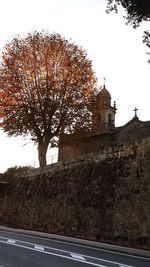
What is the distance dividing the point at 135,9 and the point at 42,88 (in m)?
30.2

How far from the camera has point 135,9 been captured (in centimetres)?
1755

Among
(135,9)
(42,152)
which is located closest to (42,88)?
(42,152)

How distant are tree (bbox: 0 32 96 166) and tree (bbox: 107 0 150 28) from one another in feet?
94.0

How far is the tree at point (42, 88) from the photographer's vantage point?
47.0 meters

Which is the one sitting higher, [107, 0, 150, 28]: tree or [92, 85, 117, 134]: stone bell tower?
[92, 85, 117, 134]: stone bell tower

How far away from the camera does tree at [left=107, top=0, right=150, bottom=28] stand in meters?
17.0

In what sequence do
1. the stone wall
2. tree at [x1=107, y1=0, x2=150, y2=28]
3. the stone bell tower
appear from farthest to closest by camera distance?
the stone bell tower, the stone wall, tree at [x1=107, y1=0, x2=150, y2=28]

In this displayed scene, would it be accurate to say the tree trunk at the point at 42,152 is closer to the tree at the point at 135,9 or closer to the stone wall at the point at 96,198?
the stone wall at the point at 96,198

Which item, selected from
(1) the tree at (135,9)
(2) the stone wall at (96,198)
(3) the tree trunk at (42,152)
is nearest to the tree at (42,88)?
(3) the tree trunk at (42,152)

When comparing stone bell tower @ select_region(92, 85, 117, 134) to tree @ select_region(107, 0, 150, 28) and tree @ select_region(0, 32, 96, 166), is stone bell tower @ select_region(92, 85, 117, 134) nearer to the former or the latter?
tree @ select_region(0, 32, 96, 166)

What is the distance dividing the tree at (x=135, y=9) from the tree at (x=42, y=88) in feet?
94.0

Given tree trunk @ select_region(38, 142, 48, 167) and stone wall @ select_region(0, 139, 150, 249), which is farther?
tree trunk @ select_region(38, 142, 48, 167)

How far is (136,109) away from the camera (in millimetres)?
52844

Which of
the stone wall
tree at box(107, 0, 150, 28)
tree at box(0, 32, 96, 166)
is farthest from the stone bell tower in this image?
tree at box(107, 0, 150, 28)
